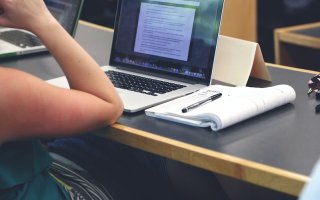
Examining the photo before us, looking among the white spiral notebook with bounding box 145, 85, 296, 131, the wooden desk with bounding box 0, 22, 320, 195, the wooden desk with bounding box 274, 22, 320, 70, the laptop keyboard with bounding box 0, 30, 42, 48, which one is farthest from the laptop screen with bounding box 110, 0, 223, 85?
the wooden desk with bounding box 274, 22, 320, 70

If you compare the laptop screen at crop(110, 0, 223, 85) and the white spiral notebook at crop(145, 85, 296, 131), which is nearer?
the white spiral notebook at crop(145, 85, 296, 131)

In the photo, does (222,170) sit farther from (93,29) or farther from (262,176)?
(93,29)

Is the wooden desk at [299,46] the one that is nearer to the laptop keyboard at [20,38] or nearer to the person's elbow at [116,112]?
the laptop keyboard at [20,38]

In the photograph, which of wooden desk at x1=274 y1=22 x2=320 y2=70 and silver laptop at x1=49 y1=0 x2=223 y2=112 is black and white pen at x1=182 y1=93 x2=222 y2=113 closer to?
silver laptop at x1=49 y1=0 x2=223 y2=112

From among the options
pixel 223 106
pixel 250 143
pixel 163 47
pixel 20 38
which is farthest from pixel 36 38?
pixel 250 143

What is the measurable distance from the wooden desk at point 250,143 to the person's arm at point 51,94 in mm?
76

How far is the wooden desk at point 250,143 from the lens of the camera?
99 cm

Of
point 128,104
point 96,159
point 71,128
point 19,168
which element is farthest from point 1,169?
point 96,159

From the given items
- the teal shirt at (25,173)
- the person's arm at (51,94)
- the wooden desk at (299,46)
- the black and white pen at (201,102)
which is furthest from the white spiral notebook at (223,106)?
the wooden desk at (299,46)

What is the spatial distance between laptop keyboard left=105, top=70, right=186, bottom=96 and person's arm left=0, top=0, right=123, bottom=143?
21 cm

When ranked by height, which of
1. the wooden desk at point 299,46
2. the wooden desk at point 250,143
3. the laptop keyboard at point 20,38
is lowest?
the wooden desk at point 250,143

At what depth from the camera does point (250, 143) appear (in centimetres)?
110

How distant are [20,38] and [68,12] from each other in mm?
189

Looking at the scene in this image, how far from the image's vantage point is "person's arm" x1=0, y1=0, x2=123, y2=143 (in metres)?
1.02
